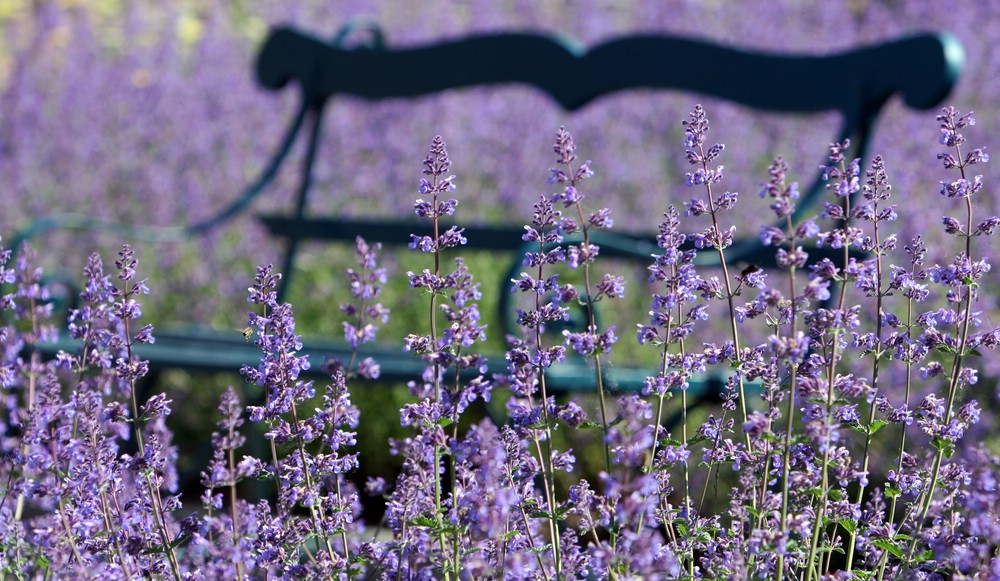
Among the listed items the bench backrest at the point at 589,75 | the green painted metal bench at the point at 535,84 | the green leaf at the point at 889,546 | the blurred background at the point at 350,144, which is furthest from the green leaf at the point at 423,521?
the blurred background at the point at 350,144

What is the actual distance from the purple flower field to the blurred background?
0.02m

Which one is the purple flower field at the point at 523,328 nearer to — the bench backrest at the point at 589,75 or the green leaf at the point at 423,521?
the green leaf at the point at 423,521

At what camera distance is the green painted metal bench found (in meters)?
A: 3.44

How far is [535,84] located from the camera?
427cm

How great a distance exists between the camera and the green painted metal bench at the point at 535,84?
3436 millimetres

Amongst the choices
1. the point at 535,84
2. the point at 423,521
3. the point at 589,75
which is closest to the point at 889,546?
the point at 423,521

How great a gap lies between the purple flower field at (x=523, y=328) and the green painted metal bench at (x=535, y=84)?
202mm

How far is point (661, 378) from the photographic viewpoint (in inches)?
64.9

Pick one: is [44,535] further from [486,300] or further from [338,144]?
[338,144]

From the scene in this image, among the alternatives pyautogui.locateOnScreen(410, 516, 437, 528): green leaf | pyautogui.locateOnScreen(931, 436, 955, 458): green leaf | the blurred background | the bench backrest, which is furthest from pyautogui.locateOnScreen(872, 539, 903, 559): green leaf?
the blurred background

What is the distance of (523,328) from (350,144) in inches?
157

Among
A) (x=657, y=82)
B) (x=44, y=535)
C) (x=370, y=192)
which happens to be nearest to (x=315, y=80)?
(x=370, y=192)

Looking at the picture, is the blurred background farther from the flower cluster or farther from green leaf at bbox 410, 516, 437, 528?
green leaf at bbox 410, 516, 437, 528

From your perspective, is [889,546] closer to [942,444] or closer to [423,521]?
[942,444]
